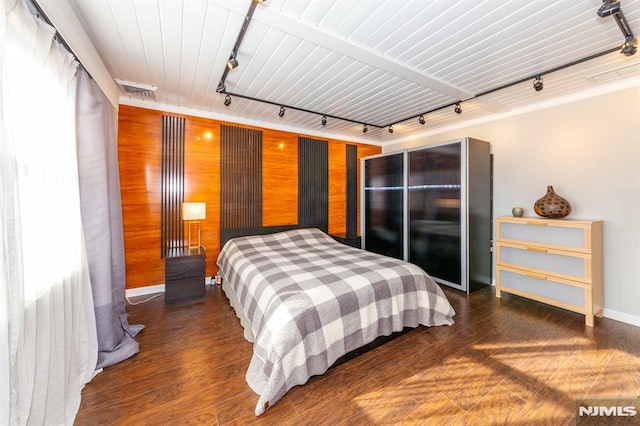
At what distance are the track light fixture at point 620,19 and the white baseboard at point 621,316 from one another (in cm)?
266

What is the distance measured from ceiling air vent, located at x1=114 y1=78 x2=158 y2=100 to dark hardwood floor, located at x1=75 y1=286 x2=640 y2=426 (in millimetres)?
2641

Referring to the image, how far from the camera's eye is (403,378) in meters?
1.92

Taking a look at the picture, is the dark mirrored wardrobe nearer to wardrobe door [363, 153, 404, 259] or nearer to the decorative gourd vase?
wardrobe door [363, 153, 404, 259]

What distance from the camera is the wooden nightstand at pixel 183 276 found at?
125 inches

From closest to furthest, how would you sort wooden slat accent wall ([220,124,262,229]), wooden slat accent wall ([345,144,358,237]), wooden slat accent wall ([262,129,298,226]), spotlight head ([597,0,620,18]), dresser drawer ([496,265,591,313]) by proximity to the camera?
spotlight head ([597,0,620,18])
dresser drawer ([496,265,591,313])
wooden slat accent wall ([220,124,262,229])
wooden slat accent wall ([262,129,298,226])
wooden slat accent wall ([345,144,358,237])

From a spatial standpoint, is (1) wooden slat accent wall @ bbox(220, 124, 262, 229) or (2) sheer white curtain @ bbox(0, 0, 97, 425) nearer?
(2) sheer white curtain @ bbox(0, 0, 97, 425)

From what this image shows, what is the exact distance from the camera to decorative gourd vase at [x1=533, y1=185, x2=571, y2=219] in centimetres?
308

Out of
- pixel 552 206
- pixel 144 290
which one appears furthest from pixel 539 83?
pixel 144 290

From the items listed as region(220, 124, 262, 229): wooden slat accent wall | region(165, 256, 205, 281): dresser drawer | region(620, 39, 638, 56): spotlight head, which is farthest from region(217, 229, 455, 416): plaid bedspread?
region(620, 39, 638, 56): spotlight head

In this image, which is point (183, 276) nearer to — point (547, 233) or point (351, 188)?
point (351, 188)

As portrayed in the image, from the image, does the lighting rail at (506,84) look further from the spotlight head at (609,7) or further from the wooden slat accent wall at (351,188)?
the wooden slat accent wall at (351,188)

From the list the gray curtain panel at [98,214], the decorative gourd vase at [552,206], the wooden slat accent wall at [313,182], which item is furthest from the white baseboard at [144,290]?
the decorative gourd vase at [552,206]

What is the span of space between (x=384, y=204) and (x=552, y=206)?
7.94ft

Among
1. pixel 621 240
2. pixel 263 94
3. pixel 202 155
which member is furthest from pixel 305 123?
pixel 621 240
